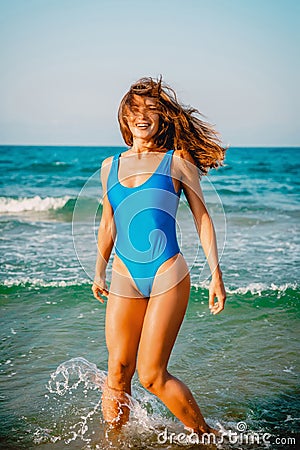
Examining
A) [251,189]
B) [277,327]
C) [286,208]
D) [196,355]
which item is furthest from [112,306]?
[251,189]

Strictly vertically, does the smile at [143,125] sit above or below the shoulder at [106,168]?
above

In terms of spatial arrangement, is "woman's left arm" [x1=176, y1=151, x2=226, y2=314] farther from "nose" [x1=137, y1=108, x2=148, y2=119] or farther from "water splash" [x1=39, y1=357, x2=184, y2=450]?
"water splash" [x1=39, y1=357, x2=184, y2=450]

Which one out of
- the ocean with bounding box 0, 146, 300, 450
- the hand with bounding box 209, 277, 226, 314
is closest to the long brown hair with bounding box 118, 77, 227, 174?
Result: the hand with bounding box 209, 277, 226, 314

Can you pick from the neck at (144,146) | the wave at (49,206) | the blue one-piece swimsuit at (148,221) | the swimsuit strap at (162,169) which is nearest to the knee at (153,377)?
the blue one-piece swimsuit at (148,221)

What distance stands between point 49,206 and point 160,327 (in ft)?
50.6

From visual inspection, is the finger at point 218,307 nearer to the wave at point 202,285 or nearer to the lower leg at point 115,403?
the lower leg at point 115,403

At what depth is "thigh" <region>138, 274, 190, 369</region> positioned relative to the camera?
334 centimetres

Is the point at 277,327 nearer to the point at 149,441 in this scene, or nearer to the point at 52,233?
the point at 149,441

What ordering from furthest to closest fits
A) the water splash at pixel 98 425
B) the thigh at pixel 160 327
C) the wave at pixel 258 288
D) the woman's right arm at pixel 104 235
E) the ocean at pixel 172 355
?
the wave at pixel 258 288 → the ocean at pixel 172 355 → the water splash at pixel 98 425 → the woman's right arm at pixel 104 235 → the thigh at pixel 160 327

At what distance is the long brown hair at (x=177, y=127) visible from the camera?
3518 mm

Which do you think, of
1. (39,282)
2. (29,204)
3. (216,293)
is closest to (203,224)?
(216,293)

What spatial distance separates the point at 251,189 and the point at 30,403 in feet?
68.9

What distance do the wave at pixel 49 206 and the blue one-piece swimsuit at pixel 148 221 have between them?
→ 11.5 meters

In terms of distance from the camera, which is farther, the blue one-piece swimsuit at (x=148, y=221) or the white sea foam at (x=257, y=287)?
the white sea foam at (x=257, y=287)
